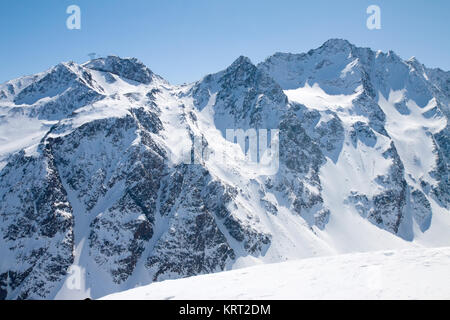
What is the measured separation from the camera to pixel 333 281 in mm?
13445

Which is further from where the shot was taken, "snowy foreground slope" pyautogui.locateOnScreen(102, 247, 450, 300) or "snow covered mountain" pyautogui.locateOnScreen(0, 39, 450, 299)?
"snow covered mountain" pyautogui.locateOnScreen(0, 39, 450, 299)

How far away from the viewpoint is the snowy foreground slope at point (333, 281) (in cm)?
1205

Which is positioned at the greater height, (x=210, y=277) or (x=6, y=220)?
(x=210, y=277)

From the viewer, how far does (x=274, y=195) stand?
604ft

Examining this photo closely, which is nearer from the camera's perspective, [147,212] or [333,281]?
[333,281]

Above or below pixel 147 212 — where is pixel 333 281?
above

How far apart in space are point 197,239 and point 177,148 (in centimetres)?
4969

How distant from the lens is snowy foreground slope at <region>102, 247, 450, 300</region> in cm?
1205

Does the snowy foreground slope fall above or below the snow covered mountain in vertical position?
above

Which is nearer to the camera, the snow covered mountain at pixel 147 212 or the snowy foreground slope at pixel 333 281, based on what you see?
→ the snowy foreground slope at pixel 333 281

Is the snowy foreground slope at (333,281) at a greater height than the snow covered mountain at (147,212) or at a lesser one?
greater
